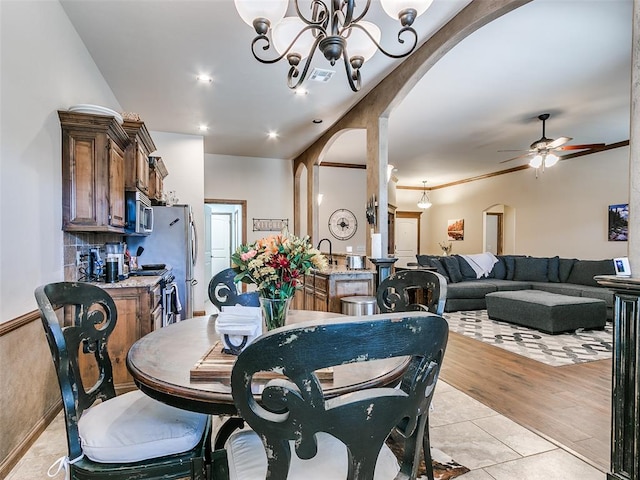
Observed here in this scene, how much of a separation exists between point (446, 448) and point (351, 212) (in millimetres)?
6561

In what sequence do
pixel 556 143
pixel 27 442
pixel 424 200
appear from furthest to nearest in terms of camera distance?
pixel 424 200, pixel 556 143, pixel 27 442

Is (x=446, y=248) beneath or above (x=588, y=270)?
above

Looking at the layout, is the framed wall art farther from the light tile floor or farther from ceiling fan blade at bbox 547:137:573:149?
the light tile floor

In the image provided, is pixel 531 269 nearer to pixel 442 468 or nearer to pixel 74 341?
pixel 442 468

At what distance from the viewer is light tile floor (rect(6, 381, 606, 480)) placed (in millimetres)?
1846

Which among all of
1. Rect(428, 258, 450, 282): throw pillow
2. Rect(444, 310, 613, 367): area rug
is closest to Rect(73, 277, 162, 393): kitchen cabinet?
Rect(444, 310, 613, 367): area rug

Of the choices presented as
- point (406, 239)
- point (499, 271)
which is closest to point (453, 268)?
point (499, 271)

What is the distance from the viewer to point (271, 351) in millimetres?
673

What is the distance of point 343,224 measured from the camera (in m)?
8.27

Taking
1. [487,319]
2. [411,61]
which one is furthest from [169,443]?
[487,319]

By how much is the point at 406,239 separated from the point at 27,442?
10663mm

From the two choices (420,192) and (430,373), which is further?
(420,192)

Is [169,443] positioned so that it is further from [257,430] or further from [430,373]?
[430,373]

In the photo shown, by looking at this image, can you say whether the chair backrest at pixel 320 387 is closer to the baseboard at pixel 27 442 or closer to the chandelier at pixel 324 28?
the chandelier at pixel 324 28
